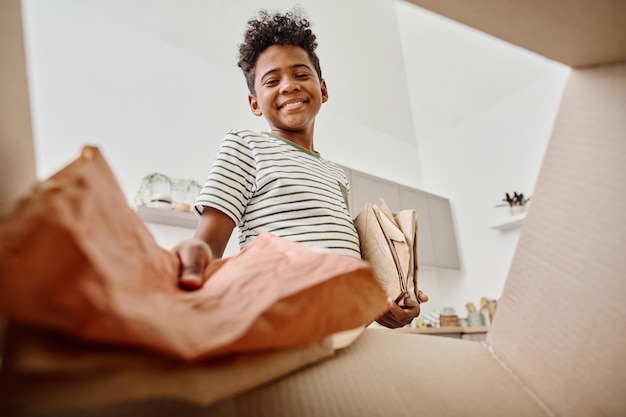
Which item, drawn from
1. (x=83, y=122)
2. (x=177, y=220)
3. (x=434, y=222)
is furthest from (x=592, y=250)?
(x=434, y=222)

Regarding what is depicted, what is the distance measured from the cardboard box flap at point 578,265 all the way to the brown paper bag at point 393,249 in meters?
0.29

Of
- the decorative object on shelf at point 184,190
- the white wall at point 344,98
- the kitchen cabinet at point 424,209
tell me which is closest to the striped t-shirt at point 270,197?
the white wall at point 344,98

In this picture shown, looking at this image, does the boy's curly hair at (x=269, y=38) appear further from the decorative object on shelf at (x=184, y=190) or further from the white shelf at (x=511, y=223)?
the white shelf at (x=511, y=223)

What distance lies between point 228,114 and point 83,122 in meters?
1.02

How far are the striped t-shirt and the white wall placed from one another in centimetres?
147

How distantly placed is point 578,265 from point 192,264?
25 centimetres

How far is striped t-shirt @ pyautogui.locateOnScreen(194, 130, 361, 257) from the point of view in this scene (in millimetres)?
536

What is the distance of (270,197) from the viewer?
57 centimetres

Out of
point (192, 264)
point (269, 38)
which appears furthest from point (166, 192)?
point (192, 264)

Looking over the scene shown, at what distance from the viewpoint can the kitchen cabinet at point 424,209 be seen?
10.1 feet

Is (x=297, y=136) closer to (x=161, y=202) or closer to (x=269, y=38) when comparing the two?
(x=269, y=38)

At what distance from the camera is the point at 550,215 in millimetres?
256

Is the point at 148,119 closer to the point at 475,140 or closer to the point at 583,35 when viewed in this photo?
the point at 583,35

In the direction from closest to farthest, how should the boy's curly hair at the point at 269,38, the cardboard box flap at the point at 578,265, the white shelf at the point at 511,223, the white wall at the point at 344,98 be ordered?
the cardboard box flap at the point at 578,265 → the boy's curly hair at the point at 269,38 → the white wall at the point at 344,98 → the white shelf at the point at 511,223
